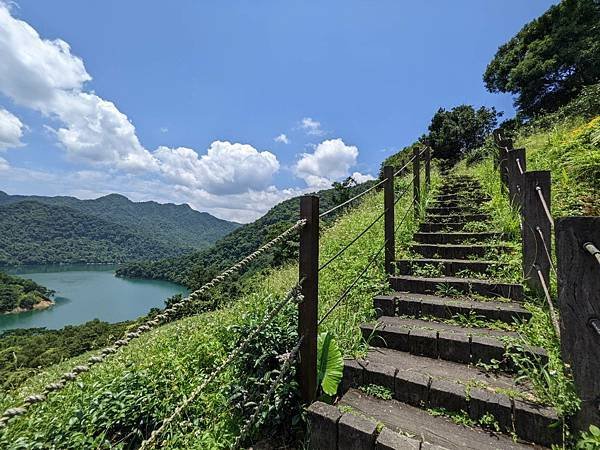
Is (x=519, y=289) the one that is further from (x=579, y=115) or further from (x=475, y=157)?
(x=475, y=157)

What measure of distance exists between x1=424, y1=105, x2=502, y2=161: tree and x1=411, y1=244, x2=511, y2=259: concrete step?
54.7 feet

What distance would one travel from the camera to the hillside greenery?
53.9 metres

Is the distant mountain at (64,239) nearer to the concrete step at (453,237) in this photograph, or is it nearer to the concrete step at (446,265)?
the concrete step at (453,237)

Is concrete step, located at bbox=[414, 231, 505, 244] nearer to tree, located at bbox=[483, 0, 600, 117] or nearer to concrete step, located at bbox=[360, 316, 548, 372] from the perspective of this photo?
concrete step, located at bbox=[360, 316, 548, 372]

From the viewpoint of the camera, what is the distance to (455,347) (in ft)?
7.89

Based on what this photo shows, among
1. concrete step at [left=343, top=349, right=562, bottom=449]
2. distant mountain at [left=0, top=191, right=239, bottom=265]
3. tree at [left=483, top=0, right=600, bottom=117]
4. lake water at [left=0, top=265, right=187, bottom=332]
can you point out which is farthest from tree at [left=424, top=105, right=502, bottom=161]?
distant mountain at [left=0, top=191, right=239, bottom=265]

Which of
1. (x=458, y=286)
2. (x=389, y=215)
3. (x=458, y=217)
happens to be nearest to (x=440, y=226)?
(x=458, y=217)

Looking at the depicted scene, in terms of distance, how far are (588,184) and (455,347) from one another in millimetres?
4008

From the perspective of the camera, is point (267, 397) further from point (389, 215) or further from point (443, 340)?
point (389, 215)

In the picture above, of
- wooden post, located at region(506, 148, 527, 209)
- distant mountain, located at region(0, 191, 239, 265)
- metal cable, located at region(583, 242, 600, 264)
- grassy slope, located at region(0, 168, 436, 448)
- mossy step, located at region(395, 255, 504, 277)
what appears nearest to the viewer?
metal cable, located at region(583, 242, 600, 264)

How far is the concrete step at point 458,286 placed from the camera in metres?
3.05

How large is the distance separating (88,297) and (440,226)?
3394 inches

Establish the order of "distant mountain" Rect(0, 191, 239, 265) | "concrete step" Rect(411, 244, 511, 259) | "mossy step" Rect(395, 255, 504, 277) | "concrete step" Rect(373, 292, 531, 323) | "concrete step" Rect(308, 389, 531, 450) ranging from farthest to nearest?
"distant mountain" Rect(0, 191, 239, 265), "concrete step" Rect(411, 244, 511, 259), "mossy step" Rect(395, 255, 504, 277), "concrete step" Rect(373, 292, 531, 323), "concrete step" Rect(308, 389, 531, 450)

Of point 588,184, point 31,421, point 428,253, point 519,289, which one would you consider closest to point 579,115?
point 588,184
